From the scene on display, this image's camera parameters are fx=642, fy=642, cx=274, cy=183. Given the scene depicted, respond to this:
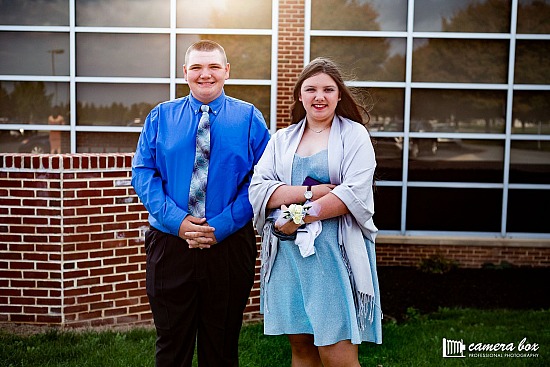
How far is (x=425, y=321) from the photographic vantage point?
6.04 meters

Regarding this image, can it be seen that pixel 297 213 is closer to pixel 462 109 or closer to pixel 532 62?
pixel 462 109

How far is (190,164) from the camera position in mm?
3414

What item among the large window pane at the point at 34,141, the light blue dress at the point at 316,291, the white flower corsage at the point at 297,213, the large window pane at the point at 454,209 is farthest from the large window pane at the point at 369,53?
the white flower corsage at the point at 297,213

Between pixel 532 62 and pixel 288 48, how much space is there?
11.0 feet

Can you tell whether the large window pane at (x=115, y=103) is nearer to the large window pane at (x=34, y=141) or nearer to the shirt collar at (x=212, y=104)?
the large window pane at (x=34, y=141)

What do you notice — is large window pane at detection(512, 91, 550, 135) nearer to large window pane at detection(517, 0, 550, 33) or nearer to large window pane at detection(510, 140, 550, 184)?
large window pane at detection(510, 140, 550, 184)

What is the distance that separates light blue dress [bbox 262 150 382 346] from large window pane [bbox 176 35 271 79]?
5.70m

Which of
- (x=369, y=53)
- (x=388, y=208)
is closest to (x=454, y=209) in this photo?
(x=388, y=208)

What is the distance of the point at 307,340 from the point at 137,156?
1352 mm

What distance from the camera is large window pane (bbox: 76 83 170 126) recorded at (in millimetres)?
8945

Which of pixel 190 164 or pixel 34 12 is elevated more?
pixel 34 12

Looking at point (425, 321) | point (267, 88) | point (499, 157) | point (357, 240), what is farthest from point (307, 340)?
point (499, 157)

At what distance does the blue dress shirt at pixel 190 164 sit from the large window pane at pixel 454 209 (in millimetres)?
5811

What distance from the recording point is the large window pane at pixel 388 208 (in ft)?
29.2
